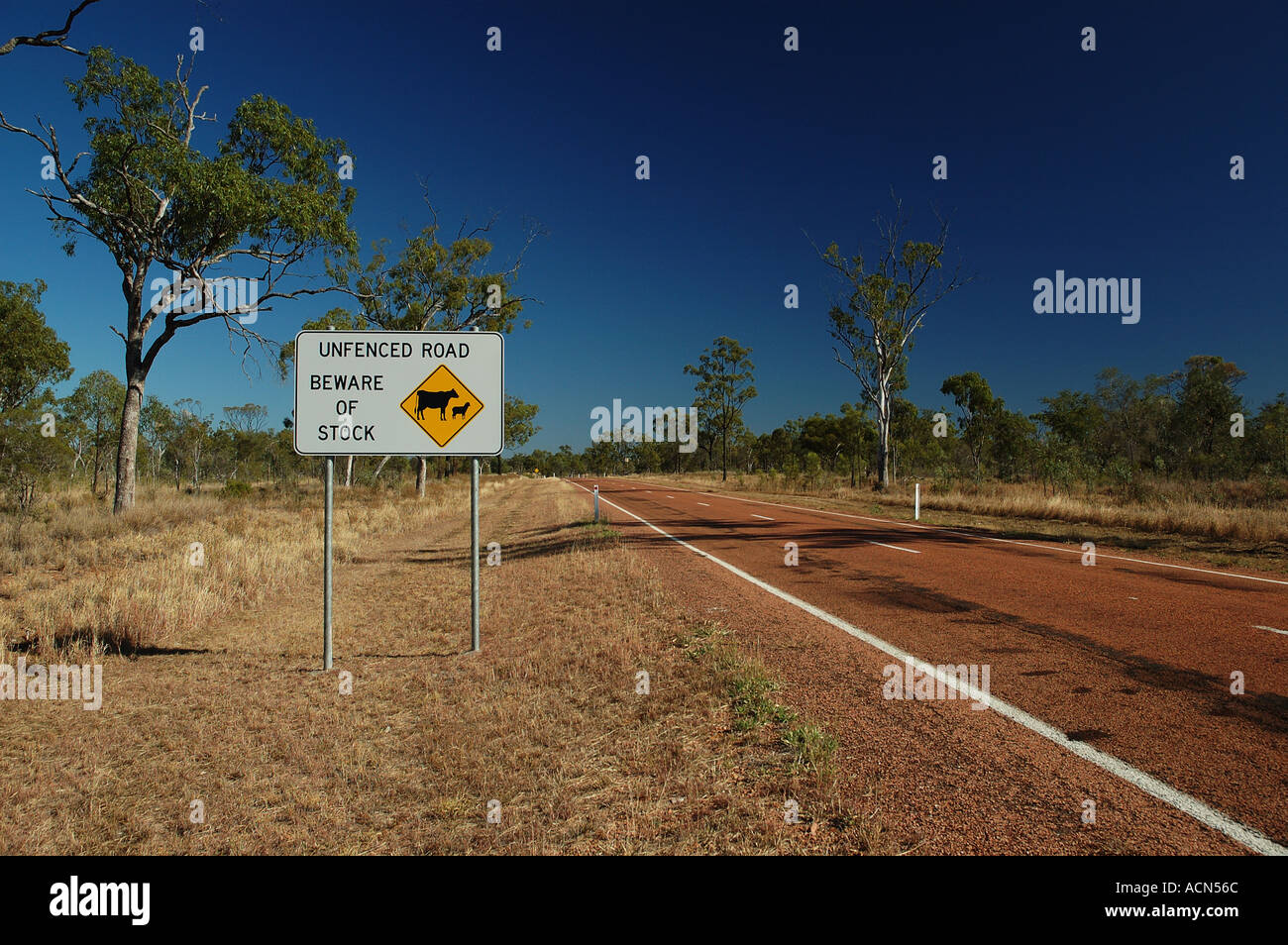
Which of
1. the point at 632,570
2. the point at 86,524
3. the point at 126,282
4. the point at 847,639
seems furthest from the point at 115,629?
the point at 126,282

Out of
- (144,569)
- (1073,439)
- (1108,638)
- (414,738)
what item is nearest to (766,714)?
(414,738)

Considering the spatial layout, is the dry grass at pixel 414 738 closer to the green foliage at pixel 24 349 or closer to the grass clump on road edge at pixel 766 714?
the grass clump on road edge at pixel 766 714

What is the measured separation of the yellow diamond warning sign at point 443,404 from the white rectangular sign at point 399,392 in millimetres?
10

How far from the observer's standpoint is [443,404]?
250 inches

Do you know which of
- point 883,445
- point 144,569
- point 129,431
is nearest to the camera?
point 144,569

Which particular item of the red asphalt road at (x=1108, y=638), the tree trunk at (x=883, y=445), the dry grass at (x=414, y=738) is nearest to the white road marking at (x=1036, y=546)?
the red asphalt road at (x=1108, y=638)

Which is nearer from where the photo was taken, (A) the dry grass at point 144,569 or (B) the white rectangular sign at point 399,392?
(B) the white rectangular sign at point 399,392

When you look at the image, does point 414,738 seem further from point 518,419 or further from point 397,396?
point 518,419

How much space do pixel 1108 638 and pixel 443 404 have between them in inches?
277

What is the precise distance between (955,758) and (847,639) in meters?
2.39

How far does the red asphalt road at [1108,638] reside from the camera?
131 inches

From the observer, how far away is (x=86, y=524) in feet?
45.9
